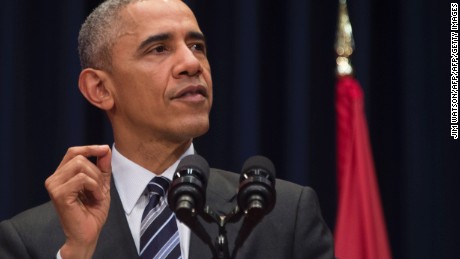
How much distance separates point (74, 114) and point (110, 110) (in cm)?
47

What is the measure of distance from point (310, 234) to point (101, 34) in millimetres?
661

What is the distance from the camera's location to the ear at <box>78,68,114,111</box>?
5.97ft

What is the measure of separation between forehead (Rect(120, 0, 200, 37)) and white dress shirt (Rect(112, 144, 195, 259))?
0.91 feet

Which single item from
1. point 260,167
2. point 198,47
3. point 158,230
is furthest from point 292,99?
point 260,167

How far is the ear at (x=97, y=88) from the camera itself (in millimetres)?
1819

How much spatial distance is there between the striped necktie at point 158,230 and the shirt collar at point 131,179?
4 centimetres

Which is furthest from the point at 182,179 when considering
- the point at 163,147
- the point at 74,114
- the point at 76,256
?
the point at 74,114

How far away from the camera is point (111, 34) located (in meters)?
1.80

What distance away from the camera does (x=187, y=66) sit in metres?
1.66

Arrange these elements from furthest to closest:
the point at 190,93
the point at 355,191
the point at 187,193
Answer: the point at 355,191 < the point at 190,93 < the point at 187,193

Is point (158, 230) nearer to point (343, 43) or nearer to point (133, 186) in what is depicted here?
point (133, 186)

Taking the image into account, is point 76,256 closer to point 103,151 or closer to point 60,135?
point 103,151

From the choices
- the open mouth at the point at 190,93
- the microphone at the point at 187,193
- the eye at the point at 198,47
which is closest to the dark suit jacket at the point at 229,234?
the open mouth at the point at 190,93

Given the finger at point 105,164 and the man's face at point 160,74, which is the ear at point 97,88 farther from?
the finger at point 105,164
